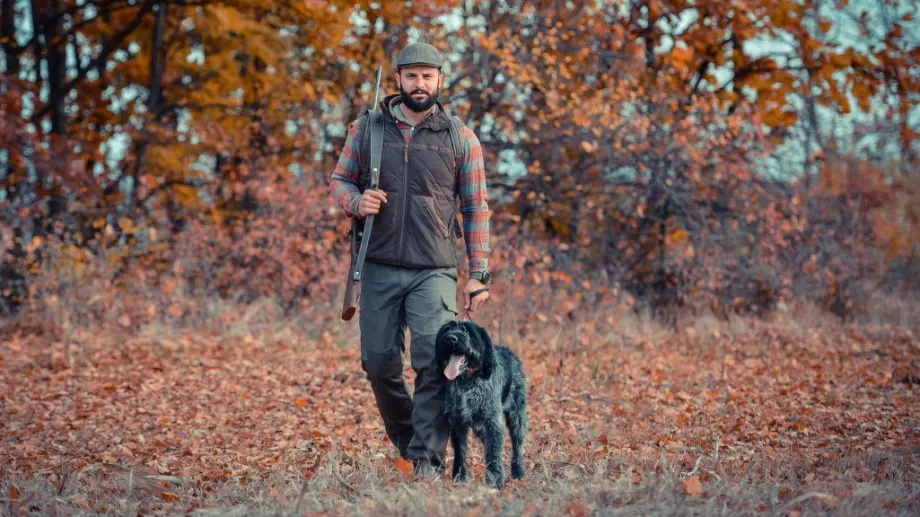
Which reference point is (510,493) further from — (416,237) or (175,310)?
(175,310)

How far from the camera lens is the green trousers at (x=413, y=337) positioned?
452cm

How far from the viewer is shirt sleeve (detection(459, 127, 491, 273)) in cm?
470

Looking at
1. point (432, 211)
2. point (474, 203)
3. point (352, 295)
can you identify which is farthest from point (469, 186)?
point (352, 295)

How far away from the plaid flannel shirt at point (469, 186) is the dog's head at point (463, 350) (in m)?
0.53

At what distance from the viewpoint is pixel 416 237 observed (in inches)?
179

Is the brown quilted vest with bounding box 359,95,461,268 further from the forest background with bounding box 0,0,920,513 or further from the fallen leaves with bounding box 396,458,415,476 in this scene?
the forest background with bounding box 0,0,920,513

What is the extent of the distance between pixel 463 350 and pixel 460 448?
60cm

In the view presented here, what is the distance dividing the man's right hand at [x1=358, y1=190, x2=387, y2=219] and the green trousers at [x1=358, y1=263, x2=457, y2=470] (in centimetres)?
36

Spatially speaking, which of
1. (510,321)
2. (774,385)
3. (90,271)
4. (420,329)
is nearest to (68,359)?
(90,271)

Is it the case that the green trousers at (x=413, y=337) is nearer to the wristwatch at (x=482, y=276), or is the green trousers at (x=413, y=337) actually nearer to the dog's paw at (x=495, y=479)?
the wristwatch at (x=482, y=276)

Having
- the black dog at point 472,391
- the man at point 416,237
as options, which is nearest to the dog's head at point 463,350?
the black dog at point 472,391

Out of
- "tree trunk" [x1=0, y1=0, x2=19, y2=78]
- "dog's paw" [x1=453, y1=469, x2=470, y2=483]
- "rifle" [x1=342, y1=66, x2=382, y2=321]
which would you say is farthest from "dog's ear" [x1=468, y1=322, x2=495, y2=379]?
"tree trunk" [x1=0, y1=0, x2=19, y2=78]

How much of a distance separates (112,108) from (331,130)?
Result: 4061 mm

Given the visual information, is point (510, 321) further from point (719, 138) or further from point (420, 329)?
point (420, 329)
